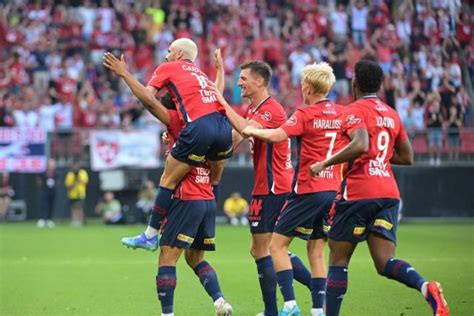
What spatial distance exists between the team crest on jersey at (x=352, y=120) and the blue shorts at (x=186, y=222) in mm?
1784

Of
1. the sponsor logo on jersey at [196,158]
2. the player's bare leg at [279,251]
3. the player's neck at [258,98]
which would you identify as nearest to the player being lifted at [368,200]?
the player's bare leg at [279,251]

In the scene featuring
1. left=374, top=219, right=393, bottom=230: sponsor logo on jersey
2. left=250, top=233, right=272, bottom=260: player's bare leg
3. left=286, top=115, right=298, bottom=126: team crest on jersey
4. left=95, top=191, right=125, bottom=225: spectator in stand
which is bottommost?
left=95, top=191, right=125, bottom=225: spectator in stand

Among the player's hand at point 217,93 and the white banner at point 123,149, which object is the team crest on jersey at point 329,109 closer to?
the player's hand at point 217,93

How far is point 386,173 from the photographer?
9258 mm

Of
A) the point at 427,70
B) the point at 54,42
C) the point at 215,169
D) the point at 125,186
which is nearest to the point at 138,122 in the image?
the point at 125,186

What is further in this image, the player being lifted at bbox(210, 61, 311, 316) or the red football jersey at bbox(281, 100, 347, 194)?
the player being lifted at bbox(210, 61, 311, 316)

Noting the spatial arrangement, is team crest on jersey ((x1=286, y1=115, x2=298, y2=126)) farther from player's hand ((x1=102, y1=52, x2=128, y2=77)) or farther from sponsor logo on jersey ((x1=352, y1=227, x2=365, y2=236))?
player's hand ((x1=102, y1=52, x2=128, y2=77))

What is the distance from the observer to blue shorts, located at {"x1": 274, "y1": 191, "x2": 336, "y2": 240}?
32.8 ft

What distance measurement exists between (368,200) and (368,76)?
1.16 metres

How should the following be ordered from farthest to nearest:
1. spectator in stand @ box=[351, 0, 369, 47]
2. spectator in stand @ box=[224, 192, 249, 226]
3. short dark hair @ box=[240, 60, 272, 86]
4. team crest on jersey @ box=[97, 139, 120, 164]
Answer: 1. spectator in stand @ box=[351, 0, 369, 47]
2. team crest on jersey @ box=[97, 139, 120, 164]
3. spectator in stand @ box=[224, 192, 249, 226]
4. short dark hair @ box=[240, 60, 272, 86]

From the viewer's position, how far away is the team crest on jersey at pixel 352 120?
903cm

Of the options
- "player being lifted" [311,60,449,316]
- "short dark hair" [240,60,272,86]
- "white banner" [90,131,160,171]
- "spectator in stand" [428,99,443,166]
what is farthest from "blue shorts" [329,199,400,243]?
"white banner" [90,131,160,171]

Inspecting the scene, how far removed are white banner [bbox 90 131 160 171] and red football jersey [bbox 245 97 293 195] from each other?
56.5 feet

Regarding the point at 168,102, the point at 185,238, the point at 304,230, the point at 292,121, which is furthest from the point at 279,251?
the point at 168,102
